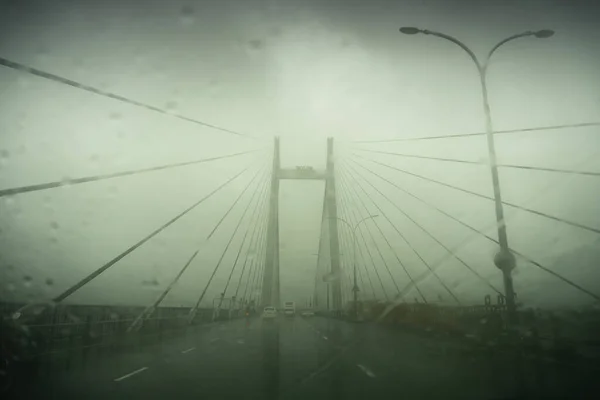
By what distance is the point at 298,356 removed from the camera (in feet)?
41.7

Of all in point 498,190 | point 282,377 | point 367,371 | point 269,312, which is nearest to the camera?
point 282,377

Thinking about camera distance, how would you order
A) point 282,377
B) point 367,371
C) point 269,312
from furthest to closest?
point 269,312
point 367,371
point 282,377

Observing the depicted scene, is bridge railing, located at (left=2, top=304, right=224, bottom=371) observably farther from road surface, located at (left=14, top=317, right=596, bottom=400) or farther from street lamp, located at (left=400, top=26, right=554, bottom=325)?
street lamp, located at (left=400, top=26, right=554, bottom=325)

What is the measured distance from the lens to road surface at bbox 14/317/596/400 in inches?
283

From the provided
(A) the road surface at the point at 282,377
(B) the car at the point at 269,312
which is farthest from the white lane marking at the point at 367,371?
(B) the car at the point at 269,312

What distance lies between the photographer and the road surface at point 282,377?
7.18 metres

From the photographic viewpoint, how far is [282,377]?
8797 millimetres

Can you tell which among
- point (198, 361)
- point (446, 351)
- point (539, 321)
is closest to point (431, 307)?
point (539, 321)

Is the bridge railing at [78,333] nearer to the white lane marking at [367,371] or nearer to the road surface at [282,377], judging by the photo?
the road surface at [282,377]

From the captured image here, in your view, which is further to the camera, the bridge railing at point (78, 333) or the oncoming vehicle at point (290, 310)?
the oncoming vehicle at point (290, 310)

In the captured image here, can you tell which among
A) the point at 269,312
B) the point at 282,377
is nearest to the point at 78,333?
the point at 282,377

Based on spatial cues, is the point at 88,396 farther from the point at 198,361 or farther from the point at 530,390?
the point at 530,390

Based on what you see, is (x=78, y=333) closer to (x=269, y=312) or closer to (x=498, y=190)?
(x=498, y=190)

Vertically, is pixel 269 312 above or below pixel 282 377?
above
